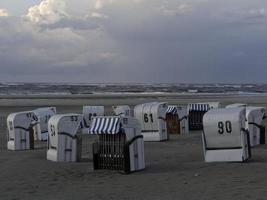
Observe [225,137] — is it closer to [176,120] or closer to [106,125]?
[106,125]

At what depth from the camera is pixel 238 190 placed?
34.7ft

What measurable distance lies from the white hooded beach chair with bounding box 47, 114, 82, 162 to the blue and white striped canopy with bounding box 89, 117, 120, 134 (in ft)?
6.10

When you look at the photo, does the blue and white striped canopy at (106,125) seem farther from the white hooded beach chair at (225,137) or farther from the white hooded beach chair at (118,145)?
the white hooded beach chair at (225,137)

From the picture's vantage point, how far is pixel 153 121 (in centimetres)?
2183

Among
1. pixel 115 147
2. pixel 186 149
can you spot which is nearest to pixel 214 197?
pixel 115 147

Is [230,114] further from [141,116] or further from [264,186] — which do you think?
[141,116]

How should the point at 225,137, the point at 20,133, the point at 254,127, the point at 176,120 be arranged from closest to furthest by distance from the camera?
the point at 225,137 → the point at 254,127 → the point at 20,133 → the point at 176,120

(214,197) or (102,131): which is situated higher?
(102,131)

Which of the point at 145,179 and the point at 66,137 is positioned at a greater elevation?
the point at 66,137

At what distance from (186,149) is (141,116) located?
3518 millimetres

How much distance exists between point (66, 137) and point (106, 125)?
2.41 meters

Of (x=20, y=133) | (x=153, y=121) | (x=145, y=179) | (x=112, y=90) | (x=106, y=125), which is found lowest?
(x=145, y=179)

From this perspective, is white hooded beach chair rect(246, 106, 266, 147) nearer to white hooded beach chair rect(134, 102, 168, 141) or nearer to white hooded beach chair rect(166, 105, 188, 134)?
white hooded beach chair rect(134, 102, 168, 141)

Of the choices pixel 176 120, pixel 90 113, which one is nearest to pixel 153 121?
pixel 176 120
